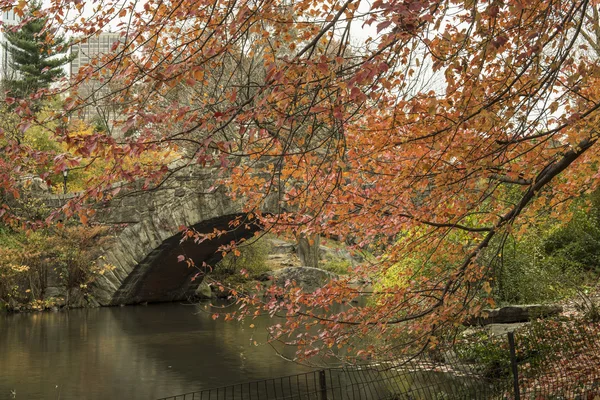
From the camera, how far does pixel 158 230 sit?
14.8 metres

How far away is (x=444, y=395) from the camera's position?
5.88m

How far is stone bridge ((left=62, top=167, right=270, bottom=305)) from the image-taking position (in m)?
13.9

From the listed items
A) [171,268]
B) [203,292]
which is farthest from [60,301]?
[203,292]

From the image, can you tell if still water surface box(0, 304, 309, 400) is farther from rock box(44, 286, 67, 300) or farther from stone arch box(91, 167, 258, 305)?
stone arch box(91, 167, 258, 305)

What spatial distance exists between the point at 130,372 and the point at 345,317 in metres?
4.51

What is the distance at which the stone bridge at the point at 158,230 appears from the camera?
1393 cm

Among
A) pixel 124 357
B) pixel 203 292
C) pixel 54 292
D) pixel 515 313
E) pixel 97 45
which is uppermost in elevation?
pixel 97 45

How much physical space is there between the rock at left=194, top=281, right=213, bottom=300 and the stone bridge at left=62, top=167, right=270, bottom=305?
1738 mm

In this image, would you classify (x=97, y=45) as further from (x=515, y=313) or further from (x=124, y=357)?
(x=515, y=313)

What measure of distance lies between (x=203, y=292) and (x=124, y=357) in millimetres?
9922

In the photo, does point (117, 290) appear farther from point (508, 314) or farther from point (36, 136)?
point (508, 314)

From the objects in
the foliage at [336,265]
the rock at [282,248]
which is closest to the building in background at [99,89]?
the rock at [282,248]

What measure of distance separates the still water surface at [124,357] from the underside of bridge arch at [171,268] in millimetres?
1803

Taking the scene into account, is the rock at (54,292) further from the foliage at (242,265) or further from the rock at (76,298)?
the foliage at (242,265)
